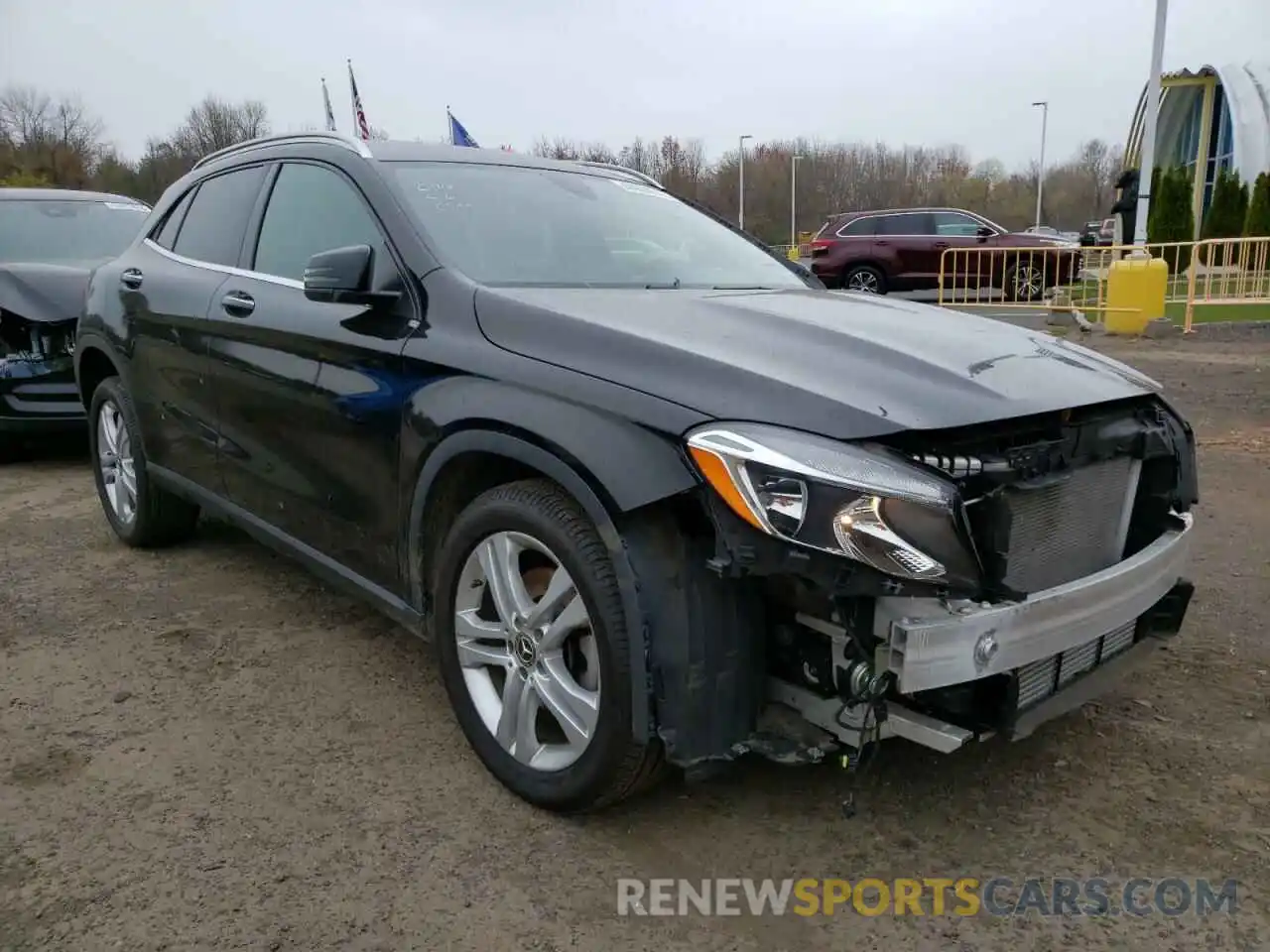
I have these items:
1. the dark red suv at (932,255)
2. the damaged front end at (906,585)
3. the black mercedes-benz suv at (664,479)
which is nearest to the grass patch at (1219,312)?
the dark red suv at (932,255)

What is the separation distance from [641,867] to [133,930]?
3.65 ft

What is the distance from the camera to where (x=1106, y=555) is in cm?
258

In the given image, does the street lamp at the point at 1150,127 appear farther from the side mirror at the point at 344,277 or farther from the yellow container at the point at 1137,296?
the side mirror at the point at 344,277

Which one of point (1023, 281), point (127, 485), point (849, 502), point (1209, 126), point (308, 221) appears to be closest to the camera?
point (849, 502)

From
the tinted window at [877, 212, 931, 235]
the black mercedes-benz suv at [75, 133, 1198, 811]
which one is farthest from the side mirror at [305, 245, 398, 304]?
the tinted window at [877, 212, 931, 235]

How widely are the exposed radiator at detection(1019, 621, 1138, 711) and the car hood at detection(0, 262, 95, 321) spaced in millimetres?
5863

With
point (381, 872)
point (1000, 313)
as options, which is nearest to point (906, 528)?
point (381, 872)

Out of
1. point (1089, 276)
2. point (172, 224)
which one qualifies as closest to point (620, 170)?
point (172, 224)

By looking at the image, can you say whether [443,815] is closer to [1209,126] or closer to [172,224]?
[172,224]

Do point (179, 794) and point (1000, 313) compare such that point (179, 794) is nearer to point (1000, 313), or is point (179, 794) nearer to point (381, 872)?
point (381, 872)

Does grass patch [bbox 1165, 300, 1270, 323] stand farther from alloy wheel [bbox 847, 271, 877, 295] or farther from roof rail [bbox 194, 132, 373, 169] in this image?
roof rail [bbox 194, 132, 373, 169]

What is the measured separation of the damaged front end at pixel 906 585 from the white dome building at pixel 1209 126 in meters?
29.4

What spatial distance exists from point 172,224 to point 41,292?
242 cm

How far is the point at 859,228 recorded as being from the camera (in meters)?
19.5
